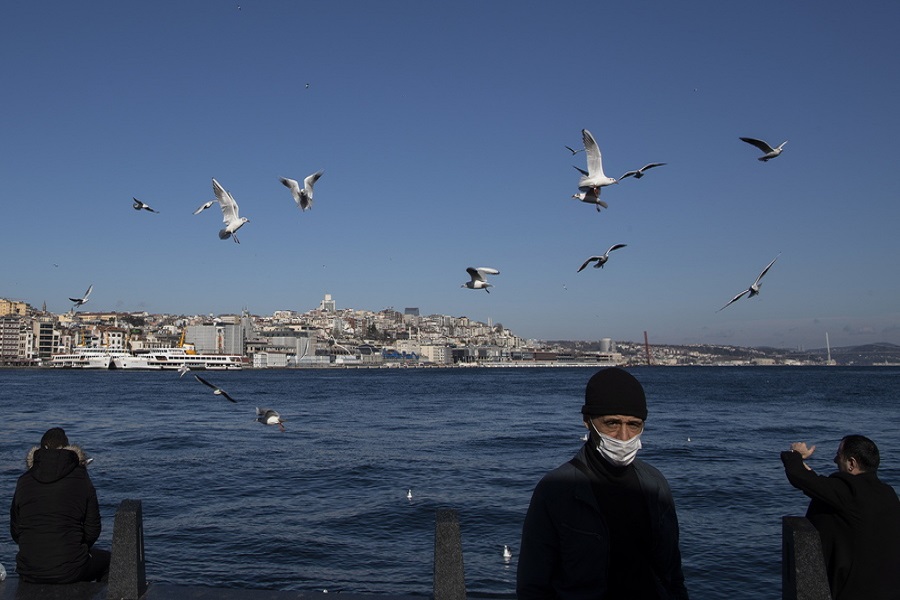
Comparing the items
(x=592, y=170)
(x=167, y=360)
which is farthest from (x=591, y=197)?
(x=167, y=360)

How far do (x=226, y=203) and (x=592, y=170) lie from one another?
5.85m

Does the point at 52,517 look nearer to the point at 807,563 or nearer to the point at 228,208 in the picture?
the point at 807,563

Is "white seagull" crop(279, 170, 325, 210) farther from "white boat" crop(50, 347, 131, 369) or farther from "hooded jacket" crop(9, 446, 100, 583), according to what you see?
"white boat" crop(50, 347, 131, 369)

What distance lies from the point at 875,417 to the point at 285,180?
100ft

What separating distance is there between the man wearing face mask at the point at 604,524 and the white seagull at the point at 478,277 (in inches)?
312

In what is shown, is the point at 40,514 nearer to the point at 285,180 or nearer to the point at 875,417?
the point at 285,180

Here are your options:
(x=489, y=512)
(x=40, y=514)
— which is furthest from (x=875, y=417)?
(x=40, y=514)

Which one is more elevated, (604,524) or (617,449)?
(617,449)

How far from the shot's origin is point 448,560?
13.2 ft

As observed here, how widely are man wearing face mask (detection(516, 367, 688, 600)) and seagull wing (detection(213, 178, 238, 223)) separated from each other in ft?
33.5

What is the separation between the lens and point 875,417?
3244 cm

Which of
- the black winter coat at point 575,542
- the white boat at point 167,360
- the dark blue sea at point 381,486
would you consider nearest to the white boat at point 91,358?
the white boat at point 167,360

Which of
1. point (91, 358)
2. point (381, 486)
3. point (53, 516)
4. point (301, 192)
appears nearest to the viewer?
point (53, 516)

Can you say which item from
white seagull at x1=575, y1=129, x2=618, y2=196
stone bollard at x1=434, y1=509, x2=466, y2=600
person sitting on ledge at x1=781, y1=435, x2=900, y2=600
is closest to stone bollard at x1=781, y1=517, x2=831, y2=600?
person sitting on ledge at x1=781, y1=435, x2=900, y2=600
